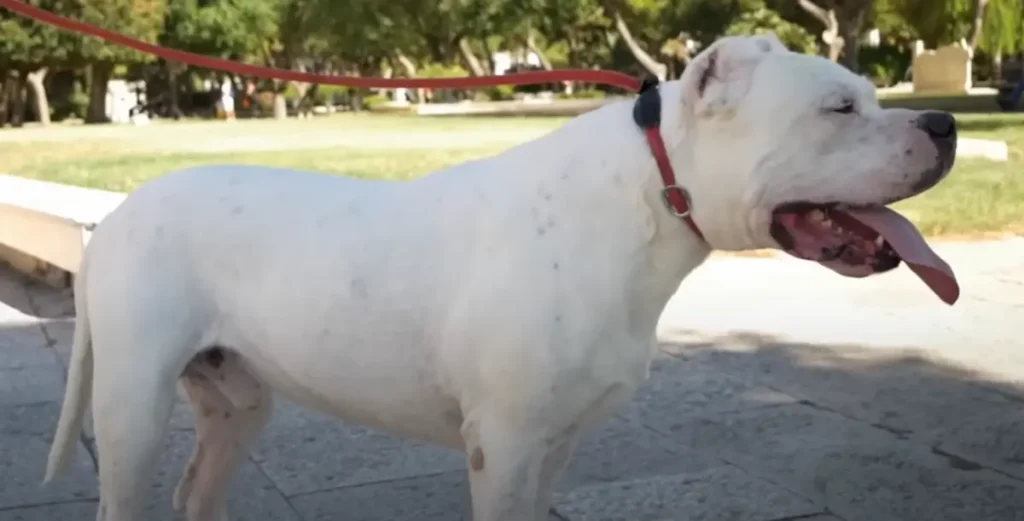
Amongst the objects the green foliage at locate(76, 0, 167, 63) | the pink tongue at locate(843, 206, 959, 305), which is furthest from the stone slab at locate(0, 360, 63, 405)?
the green foliage at locate(76, 0, 167, 63)

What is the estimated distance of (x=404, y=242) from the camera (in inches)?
113

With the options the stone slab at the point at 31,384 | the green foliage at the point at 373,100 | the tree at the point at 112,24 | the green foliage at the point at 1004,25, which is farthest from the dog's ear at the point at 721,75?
the green foliage at the point at 373,100

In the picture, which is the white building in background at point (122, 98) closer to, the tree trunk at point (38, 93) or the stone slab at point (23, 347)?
the tree trunk at point (38, 93)

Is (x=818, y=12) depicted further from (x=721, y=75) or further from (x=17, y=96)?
(x=721, y=75)

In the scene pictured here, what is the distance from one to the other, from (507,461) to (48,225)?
21.0ft

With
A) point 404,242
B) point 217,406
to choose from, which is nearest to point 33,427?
point 217,406

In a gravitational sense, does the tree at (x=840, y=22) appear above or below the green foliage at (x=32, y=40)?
above

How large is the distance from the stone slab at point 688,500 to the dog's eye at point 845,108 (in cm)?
200

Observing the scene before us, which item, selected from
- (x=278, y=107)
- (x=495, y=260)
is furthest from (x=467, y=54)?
(x=495, y=260)

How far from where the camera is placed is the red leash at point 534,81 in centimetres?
261

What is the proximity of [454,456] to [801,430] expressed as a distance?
141cm

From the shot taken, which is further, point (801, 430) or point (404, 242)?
point (801, 430)

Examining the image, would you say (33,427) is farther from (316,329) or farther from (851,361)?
(851,361)

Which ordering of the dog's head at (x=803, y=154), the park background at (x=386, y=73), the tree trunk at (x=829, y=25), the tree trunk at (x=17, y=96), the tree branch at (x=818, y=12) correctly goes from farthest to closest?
the tree trunk at (x=17, y=96) → the tree branch at (x=818, y=12) → the tree trunk at (x=829, y=25) → the park background at (x=386, y=73) → the dog's head at (x=803, y=154)
